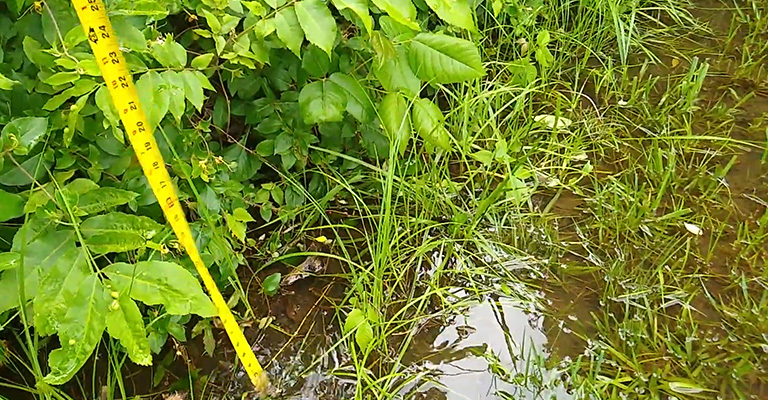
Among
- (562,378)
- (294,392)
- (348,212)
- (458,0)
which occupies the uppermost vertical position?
(458,0)

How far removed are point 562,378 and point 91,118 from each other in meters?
1.23

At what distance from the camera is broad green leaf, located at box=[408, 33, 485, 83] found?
1.52m

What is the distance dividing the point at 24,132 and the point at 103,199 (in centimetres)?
18

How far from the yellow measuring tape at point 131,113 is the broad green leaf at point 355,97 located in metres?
0.53

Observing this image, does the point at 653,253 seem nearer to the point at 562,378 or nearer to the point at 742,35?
the point at 562,378

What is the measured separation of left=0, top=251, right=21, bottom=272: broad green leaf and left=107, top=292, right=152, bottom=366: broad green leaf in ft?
0.60

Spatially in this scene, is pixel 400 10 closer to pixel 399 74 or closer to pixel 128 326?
pixel 399 74

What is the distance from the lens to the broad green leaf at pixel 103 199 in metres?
1.16

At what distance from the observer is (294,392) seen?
1.54 meters

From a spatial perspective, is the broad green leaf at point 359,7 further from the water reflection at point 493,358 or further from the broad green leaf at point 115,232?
the water reflection at point 493,358

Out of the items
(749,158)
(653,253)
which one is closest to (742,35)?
(749,158)

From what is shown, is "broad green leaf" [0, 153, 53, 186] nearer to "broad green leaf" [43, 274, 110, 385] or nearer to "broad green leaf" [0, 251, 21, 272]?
"broad green leaf" [0, 251, 21, 272]

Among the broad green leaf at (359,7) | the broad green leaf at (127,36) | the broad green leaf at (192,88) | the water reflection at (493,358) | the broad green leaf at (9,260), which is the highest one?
the broad green leaf at (127,36)

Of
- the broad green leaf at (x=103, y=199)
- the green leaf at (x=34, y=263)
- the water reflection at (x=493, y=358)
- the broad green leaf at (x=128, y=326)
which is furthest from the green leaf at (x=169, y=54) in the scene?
the water reflection at (x=493, y=358)
